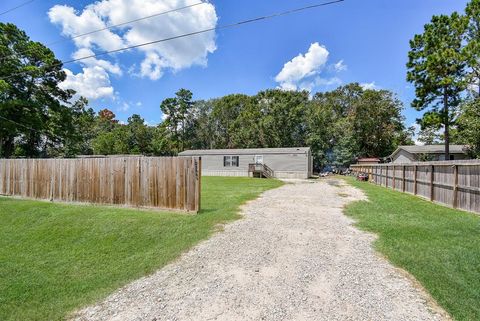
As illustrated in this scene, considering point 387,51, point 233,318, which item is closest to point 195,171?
point 233,318

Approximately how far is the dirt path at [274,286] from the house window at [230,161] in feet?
77.8

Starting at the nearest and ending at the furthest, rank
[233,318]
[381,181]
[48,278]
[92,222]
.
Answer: [233,318], [48,278], [92,222], [381,181]

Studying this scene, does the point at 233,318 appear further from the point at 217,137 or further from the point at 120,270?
the point at 217,137

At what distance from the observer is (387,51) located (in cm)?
1313

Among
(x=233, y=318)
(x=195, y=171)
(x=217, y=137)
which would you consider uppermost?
(x=217, y=137)

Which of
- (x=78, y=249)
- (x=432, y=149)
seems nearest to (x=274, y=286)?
(x=78, y=249)

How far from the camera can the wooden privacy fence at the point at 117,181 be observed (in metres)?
8.40

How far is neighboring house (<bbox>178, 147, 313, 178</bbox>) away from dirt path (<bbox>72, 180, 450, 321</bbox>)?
2153cm

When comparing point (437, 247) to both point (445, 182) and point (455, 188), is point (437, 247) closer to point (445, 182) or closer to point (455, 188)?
point (455, 188)

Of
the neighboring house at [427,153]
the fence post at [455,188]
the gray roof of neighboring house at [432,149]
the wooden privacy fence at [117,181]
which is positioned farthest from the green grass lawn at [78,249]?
the gray roof of neighboring house at [432,149]

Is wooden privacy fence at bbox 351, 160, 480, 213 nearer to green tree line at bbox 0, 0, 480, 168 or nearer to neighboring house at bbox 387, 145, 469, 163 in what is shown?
green tree line at bbox 0, 0, 480, 168

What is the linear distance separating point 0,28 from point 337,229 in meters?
28.4

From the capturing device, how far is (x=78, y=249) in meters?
6.00

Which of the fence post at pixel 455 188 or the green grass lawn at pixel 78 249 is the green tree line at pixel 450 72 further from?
the green grass lawn at pixel 78 249
